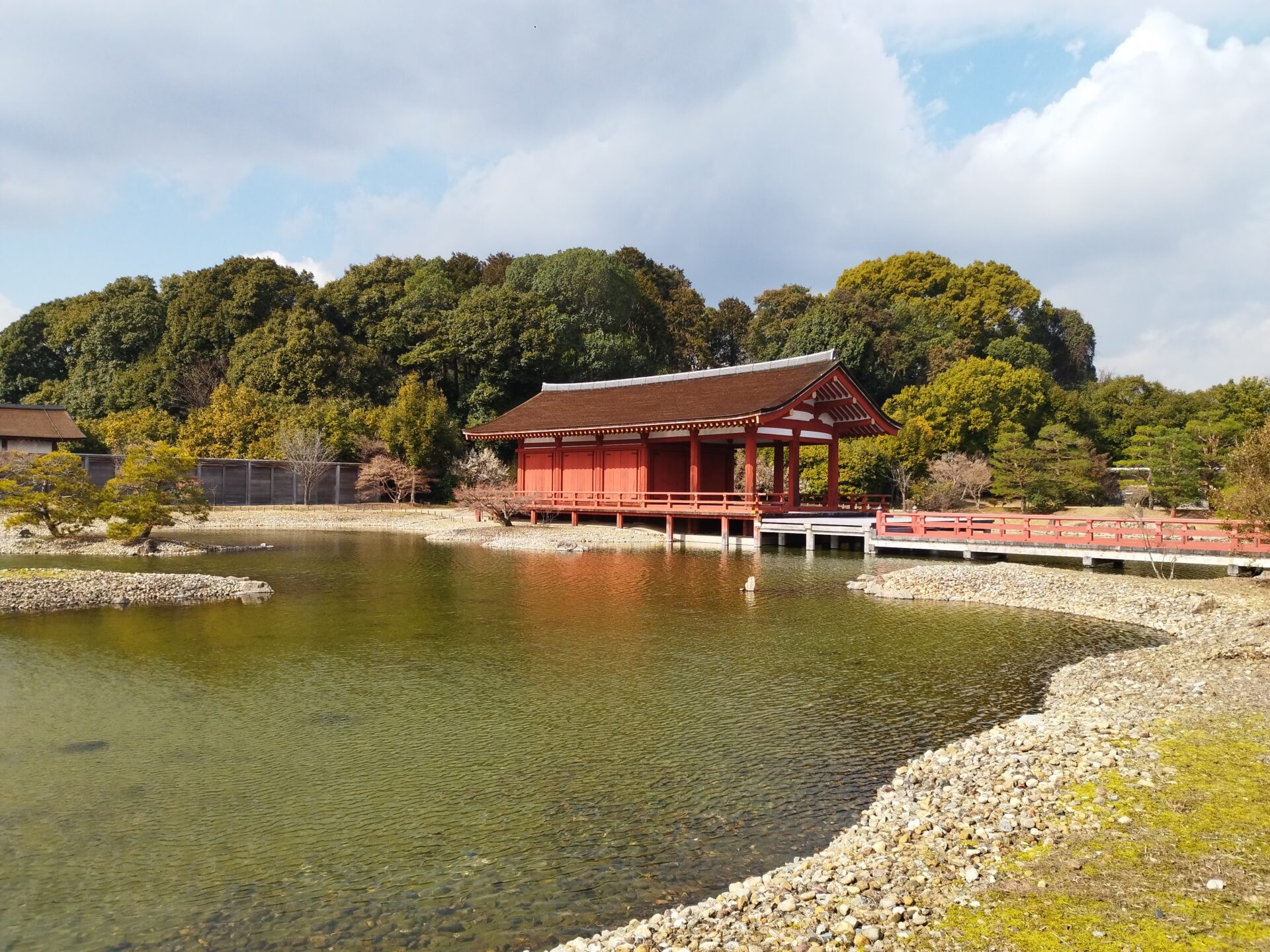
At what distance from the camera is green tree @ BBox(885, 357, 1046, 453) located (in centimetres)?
3625

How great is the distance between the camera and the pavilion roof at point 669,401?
79.8 ft

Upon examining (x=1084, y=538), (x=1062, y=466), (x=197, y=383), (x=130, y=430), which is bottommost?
(x=1084, y=538)

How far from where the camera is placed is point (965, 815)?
5297mm

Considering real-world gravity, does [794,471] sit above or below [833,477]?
above

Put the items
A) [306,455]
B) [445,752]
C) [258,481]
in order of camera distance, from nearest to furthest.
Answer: [445,752] → [306,455] → [258,481]

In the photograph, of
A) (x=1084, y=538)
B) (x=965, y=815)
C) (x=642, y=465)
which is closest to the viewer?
(x=965, y=815)

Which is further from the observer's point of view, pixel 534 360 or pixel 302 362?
pixel 534 360

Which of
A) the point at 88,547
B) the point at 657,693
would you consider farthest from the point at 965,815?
the point at 88,547

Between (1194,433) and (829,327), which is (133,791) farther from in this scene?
(829,327)

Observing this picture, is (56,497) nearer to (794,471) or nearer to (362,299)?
(794,471)

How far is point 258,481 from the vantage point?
33750 mm

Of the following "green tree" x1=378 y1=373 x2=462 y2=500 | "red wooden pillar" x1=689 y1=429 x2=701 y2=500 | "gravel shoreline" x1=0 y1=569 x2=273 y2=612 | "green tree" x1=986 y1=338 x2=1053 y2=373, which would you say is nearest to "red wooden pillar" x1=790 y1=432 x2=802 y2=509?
"red wooden pillar" x1=689 y1=429 x2=701 y2=500

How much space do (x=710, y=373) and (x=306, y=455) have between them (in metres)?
16.7

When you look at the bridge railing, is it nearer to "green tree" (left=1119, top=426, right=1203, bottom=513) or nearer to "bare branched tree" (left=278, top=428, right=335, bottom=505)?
"bare branched tree" (left=278, top=428, right=335, bottom=505)
